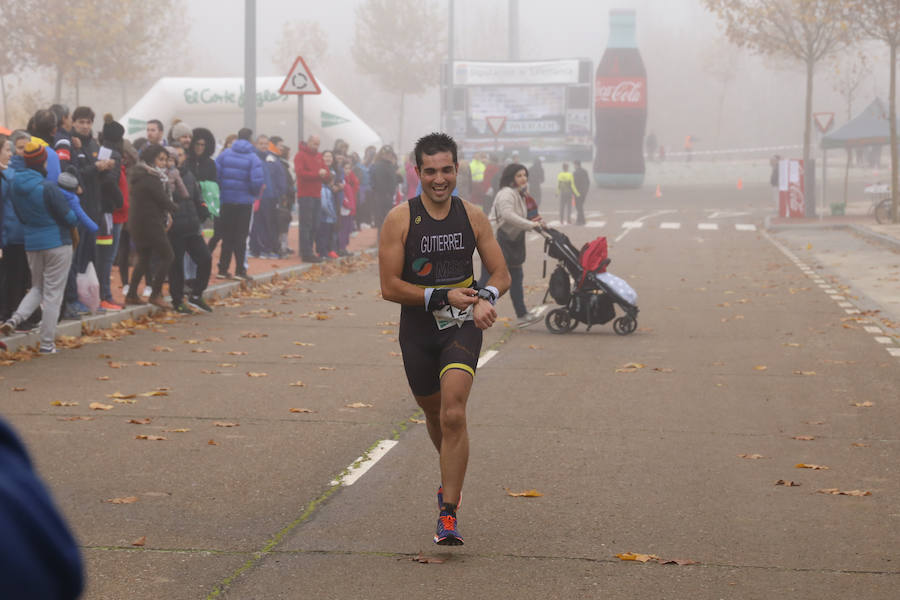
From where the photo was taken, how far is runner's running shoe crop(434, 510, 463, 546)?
5.69 metres

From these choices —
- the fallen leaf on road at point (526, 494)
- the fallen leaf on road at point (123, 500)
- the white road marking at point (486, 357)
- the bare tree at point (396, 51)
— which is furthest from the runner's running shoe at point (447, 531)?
the bare tree at point (396, 51)

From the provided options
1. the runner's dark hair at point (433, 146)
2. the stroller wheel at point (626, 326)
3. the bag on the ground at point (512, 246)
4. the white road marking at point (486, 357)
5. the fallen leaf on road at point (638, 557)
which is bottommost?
the white road marking at point (486, 357)

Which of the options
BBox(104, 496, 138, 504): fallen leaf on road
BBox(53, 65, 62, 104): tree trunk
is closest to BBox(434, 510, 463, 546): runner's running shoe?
BBox(104, 496, 138, 504): fallen leaf on road

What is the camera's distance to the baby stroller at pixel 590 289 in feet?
46.1

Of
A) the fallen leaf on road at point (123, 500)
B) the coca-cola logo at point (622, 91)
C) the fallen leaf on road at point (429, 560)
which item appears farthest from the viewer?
the coca-cola logo at point (622, 91)

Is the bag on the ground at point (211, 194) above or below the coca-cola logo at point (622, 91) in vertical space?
below

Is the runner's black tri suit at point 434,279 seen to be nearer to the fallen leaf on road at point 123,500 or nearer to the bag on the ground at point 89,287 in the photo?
the fallen leaf on road at point 123,500

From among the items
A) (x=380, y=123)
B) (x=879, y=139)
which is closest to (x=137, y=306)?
(x=879, y=139)

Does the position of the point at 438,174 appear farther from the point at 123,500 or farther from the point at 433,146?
the point at 123,500

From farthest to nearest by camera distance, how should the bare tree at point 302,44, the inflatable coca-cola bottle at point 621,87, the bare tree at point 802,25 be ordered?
the bare tree at point 302,44 < the inflatable coca-cola bottle at point 621,87 < the bare tree at point 802,25

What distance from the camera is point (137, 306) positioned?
48.0 feet

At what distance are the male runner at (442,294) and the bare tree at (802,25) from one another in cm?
3352

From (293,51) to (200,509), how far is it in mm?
108273

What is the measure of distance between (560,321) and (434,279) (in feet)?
28.1
